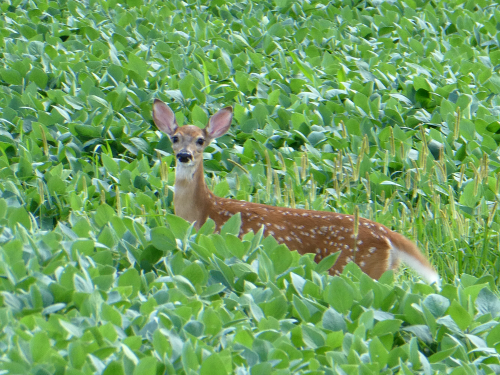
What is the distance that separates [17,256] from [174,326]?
0.95m

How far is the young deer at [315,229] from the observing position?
477 centimetres

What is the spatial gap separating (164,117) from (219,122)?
444mm

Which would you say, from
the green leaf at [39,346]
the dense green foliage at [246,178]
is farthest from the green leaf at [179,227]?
the green leaf at [39,346]

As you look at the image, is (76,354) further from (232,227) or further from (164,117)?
(164,117)

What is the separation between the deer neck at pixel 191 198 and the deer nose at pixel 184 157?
0.33 ft

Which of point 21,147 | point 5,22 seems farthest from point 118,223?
point 5,22

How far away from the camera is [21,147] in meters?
6.03

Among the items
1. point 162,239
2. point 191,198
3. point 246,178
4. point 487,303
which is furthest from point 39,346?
point 246,178

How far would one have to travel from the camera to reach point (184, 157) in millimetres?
5340

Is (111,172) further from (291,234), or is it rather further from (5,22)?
(5,22)

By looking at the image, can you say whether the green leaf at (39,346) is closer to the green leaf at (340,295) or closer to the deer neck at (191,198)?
the green leaf at (340,295)

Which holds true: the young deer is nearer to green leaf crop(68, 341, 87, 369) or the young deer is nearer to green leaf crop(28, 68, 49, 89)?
green leaf crop(68, 341, 87, 369)

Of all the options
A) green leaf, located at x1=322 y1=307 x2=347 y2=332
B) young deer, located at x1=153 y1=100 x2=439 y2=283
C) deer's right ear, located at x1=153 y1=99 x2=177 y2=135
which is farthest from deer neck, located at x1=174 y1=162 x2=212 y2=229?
green leaf, located at x1=322 y1=307 x2=347 y2=332

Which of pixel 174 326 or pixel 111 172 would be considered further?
pixel 111 172
